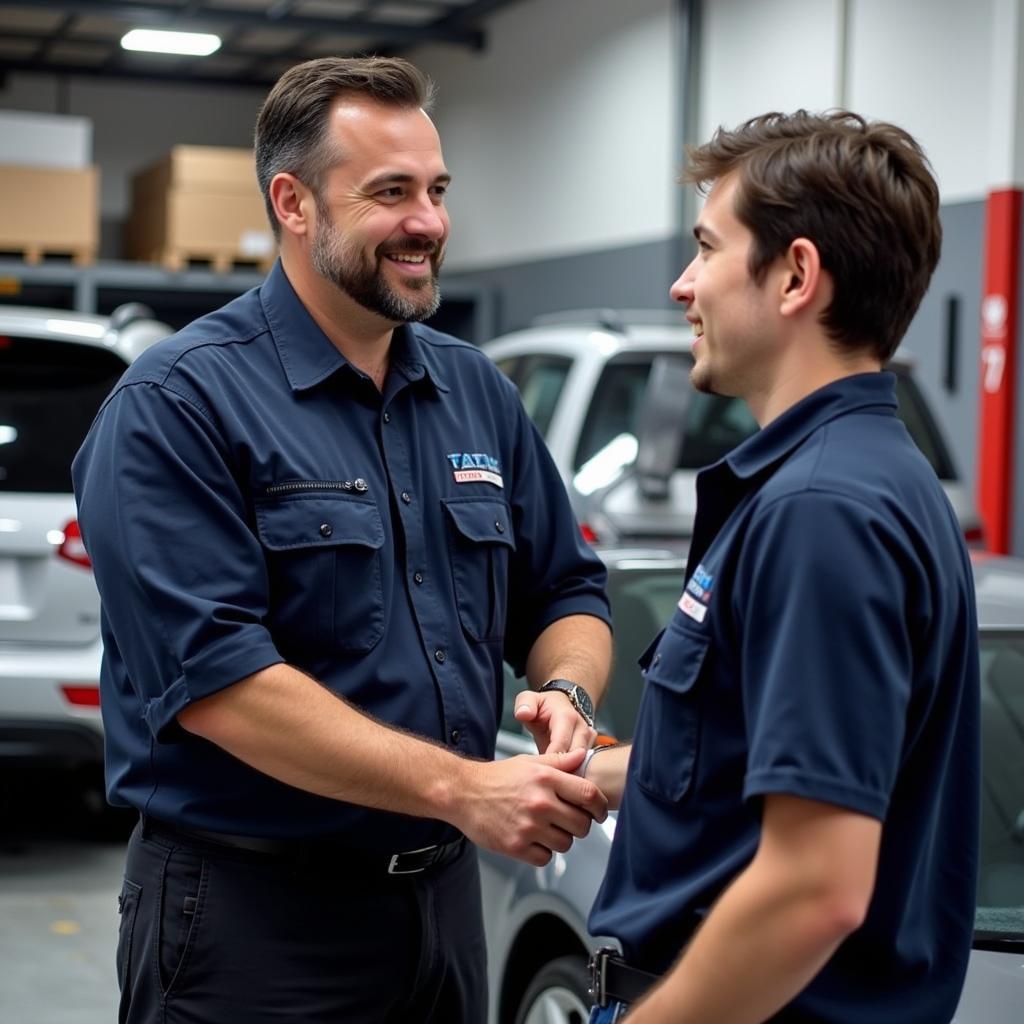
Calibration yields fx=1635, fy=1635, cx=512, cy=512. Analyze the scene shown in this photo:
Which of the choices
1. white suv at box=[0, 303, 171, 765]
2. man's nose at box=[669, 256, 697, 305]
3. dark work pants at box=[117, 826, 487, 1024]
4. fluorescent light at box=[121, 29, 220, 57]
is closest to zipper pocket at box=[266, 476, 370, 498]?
dark work pants at box=[117, 826, 487, 1024]

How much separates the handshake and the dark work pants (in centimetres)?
24

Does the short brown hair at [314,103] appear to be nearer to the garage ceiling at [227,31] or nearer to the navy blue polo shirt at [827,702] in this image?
the navy blue polo shirt at [827,702]

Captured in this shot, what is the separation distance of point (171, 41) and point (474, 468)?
12.8 metres

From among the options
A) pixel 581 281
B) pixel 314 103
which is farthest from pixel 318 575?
pixel 581 281

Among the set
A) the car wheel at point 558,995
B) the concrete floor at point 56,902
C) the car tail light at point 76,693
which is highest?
the car tail light at point 76,693

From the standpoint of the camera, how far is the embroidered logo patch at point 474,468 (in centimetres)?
229

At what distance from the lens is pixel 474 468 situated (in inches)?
91.0

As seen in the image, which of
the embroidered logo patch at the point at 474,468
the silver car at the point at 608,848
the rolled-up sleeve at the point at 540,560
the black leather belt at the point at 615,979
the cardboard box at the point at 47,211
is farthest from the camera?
the cardboard box at the point at 47,211

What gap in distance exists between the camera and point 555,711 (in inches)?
86.4

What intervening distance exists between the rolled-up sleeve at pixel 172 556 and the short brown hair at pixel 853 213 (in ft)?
2.49

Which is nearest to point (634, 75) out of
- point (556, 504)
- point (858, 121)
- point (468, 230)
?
point (468, 230)

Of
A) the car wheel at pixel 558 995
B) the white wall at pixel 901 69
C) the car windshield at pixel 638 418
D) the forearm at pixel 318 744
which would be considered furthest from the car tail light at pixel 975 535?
the forearm at pixel 318 744

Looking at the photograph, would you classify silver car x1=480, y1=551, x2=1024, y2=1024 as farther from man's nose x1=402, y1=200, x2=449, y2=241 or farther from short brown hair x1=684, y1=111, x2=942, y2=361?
short brown hair x1=684, y1=111, x2=942, y2=361

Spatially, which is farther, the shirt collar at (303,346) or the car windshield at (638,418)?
the car windshield at (638,418)
